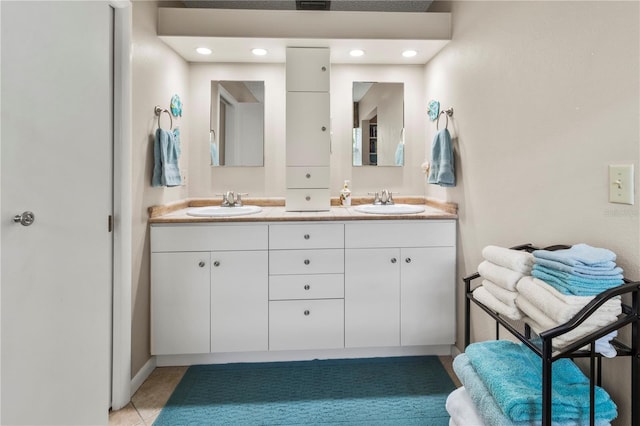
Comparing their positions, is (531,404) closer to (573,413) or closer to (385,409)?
(573,413)

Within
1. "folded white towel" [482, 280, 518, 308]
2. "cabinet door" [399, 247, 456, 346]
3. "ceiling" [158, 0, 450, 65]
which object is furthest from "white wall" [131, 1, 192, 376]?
"folded white towel" [482, 280, 518, 308]

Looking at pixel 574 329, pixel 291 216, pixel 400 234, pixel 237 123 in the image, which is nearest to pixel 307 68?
pixel 237 123

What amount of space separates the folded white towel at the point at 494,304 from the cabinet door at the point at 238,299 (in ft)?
4.00

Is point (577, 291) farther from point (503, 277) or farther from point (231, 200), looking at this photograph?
point (231, 200)

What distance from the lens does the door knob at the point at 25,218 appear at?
1102 millimetres

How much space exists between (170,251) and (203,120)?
1.15m

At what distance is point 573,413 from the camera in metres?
1.00

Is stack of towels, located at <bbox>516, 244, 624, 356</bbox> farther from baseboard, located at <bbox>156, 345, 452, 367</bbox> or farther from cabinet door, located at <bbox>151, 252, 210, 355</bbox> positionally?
cabinet door, located at <bbox>151, 252, 210, 355</bbox>

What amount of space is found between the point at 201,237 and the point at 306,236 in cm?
62

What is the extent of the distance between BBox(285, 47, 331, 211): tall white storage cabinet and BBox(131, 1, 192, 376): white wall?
823mm

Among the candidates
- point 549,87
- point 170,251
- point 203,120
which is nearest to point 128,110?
point 170,251

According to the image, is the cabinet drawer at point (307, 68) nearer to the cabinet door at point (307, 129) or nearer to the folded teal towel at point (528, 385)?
the cabinet door at point (307, 129)

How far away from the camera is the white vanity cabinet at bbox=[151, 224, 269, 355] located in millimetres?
2158

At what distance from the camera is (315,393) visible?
1946 mm
